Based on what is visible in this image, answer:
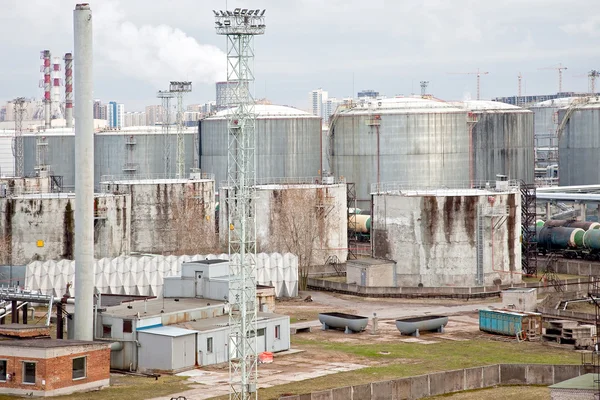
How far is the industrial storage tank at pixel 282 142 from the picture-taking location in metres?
99.4

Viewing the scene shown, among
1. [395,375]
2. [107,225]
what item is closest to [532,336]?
[395,375]

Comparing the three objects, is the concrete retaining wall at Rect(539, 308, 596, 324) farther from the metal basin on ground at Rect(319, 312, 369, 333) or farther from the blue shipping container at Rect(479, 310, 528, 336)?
the metal basin on ground at Rect(319, 312, 369, 333)

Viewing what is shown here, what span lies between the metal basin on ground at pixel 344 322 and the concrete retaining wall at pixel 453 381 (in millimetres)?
11210

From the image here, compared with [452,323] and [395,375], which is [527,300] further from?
[395,375]

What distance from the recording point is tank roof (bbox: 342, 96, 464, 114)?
93.1 meters

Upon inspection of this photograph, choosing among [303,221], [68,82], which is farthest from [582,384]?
[68,82]

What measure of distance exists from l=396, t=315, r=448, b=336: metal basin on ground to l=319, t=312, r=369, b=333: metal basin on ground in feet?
5.61

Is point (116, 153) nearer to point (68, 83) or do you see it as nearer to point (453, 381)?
point (68, 83)

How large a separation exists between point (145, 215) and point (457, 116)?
25.9 metres

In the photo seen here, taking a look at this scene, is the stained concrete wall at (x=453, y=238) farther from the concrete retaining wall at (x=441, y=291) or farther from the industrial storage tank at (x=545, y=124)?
the industrial storage tank at (x=545, y=124)

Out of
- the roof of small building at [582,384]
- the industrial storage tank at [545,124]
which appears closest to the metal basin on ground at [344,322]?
the roof of small building at [582,384]

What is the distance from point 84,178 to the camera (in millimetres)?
48594

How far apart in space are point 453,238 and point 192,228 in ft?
78.6

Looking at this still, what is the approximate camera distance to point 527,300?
60.6m
